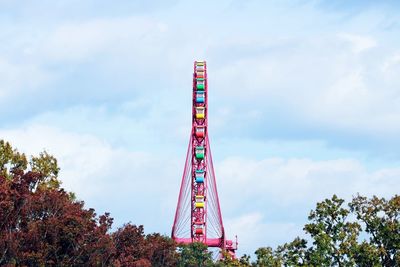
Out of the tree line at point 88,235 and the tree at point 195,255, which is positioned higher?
the tree at point 195,255

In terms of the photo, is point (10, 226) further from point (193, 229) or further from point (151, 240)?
point (193, 229)

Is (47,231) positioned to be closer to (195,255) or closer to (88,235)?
(88,235)

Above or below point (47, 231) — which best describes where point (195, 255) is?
above

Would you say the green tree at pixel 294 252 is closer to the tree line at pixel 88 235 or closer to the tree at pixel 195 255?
the tree line at pixel 88 235

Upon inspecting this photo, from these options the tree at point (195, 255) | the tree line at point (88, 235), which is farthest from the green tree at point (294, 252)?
the tree at point (195, 255)

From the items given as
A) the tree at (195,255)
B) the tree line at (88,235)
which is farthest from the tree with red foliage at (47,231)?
the tree at (195,255)

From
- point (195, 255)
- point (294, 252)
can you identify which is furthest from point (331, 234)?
point (195, 255)

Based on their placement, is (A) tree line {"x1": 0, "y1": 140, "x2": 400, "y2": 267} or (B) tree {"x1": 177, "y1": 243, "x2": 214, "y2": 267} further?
(B) tree {"x1": 177, "y1": 243, "x2": 214, "y2": 267}

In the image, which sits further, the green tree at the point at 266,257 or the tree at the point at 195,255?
the tree at the point at 195,255

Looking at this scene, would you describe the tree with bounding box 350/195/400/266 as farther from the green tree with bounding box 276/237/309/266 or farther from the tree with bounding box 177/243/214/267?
the tree with bounding box 177/243/214/267

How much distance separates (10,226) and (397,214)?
20.9m

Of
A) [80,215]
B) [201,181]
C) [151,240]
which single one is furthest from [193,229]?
[80,215]

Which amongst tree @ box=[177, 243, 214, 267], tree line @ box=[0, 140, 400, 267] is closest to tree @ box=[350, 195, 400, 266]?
tree line @ box=[0, 140, 400, 267]

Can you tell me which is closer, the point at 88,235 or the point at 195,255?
the point at 88,235
